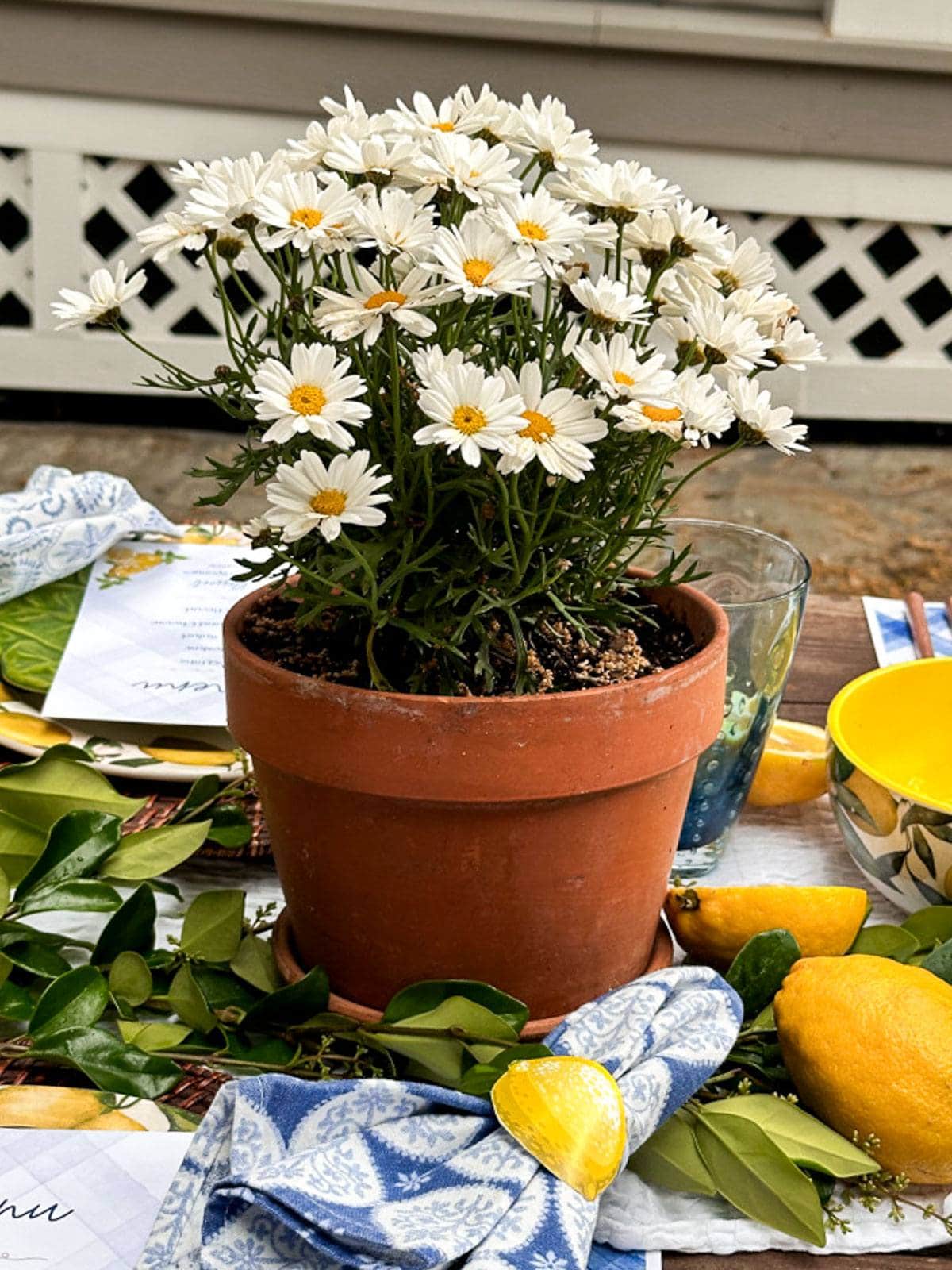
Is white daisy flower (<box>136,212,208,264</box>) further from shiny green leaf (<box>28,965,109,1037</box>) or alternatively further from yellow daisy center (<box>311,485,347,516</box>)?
shiny green leaf (<box>28,965,109,1037</box>)

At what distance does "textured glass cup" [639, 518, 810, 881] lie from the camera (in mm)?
774

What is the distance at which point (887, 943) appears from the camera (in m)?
0.68

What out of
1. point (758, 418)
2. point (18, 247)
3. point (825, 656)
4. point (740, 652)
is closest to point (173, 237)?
point (758, 418)

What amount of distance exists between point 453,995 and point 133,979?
0.49 ft

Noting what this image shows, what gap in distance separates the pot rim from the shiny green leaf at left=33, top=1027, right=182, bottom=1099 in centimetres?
16

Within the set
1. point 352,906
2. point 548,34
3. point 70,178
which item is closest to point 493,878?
point 352,906

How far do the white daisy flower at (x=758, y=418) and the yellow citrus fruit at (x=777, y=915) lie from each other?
0.21m

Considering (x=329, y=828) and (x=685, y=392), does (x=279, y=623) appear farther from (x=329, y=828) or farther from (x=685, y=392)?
(x=685, y=392)

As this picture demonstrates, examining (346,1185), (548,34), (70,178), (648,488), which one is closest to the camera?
(346,1185)

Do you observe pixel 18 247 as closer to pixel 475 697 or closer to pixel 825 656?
pixel 825 656

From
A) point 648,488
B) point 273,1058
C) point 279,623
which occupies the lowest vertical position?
point 273,1058

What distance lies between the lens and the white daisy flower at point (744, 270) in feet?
2.07

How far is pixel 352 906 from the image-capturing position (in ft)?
2.09

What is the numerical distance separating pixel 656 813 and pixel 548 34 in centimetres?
292
